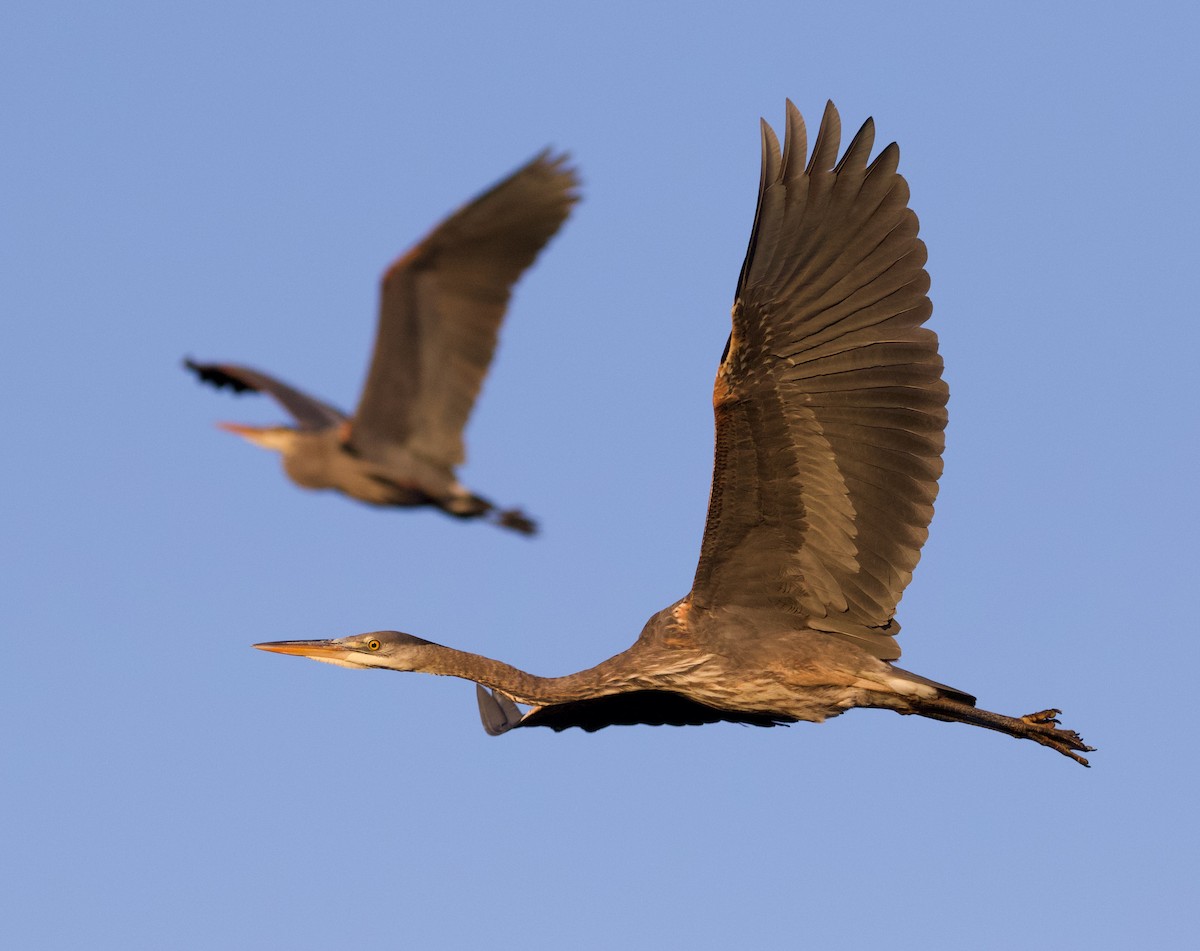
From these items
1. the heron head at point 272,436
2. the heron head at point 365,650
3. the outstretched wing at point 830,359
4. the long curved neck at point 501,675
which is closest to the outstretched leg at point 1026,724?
the outstretched wing at point 830,359

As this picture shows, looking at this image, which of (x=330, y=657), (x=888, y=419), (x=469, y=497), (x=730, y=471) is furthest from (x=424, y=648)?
(x=469, y=497)

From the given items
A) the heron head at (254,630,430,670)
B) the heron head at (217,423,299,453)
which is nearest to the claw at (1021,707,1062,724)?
the heron head at (254,630,430,670)

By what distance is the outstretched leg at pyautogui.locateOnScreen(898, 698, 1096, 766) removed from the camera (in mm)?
8586

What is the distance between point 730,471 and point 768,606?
99 cm

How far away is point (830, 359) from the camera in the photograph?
25.2 ft

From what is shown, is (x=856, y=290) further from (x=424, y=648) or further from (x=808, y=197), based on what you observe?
(x=424, y=648)

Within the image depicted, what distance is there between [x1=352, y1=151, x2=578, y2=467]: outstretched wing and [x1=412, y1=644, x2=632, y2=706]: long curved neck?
4.75 metres

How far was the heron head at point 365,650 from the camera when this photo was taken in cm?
904

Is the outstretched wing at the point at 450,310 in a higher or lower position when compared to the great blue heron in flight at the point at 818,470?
higher

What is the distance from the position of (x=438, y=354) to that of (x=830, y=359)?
20.8 ft

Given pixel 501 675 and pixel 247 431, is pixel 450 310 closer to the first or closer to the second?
pixel 247 431

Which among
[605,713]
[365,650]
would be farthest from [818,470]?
[365,650]

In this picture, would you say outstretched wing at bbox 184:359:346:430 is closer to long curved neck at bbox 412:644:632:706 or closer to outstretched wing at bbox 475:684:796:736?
outstretched wing at bbox 475:684:796:736

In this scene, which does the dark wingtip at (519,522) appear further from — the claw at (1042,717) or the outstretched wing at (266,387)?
the claw at (1042,717)
